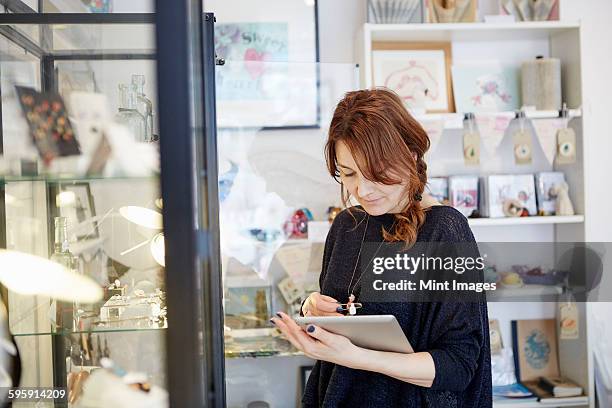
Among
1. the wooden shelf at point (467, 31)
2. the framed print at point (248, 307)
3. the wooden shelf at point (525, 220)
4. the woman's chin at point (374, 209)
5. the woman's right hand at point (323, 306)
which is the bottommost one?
the framed print at point (248, 307)

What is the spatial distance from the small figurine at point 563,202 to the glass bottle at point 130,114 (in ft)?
6.66

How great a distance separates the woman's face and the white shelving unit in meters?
1.09

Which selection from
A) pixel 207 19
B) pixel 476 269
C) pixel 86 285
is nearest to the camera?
pixel 86 285

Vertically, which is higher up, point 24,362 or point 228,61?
point 228,61

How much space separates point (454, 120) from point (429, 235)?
1.23 m

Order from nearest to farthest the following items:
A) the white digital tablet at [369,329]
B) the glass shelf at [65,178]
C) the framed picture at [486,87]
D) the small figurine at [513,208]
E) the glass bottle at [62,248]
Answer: the glass shelf at [65,178] → the glass bottle at [62,248] → the white digital tablet at [369,329] → the small figurine at [513,208] → the framed picture at [486,87]

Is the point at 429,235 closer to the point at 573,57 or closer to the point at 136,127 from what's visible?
the point at 136,127

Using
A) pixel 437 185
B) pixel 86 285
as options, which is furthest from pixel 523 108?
pixel 86 285

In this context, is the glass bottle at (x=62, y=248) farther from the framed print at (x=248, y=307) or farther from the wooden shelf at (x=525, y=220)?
the wooden shelf at (x=525, y=220)

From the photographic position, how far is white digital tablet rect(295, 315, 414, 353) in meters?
1.32

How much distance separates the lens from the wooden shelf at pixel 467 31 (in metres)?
2.59

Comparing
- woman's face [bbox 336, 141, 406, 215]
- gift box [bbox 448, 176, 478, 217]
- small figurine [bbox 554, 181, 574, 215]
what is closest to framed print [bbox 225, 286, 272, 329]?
gift box [bbox 448, 176, 478, 217]

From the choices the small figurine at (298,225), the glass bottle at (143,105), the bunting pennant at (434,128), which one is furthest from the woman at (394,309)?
the bunting pennant at (434,128)

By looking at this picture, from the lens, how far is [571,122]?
2705 mm
